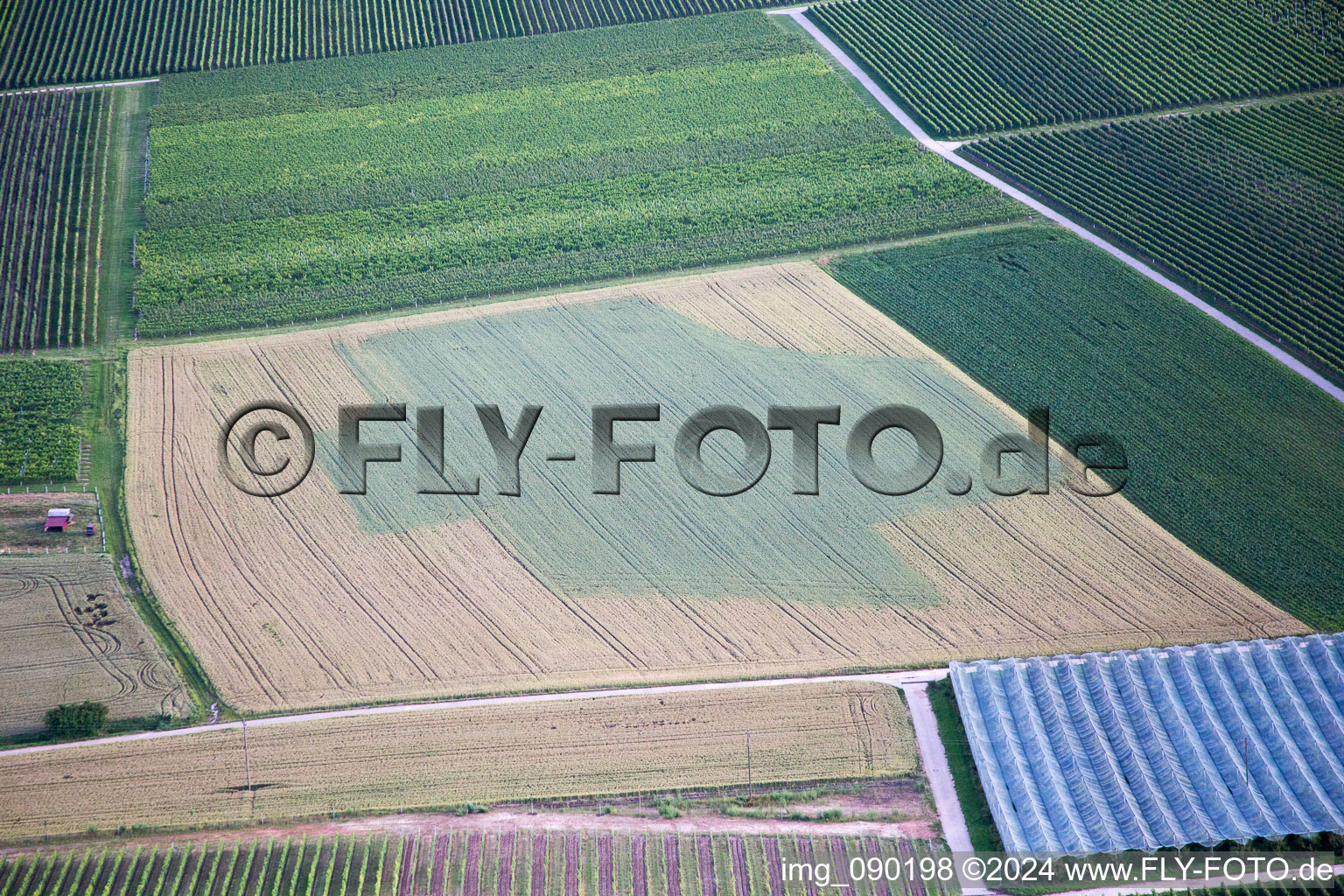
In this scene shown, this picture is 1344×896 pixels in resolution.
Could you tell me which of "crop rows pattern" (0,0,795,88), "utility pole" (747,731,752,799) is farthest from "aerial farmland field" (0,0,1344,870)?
"crop rows pattern" (0,0,795,88)

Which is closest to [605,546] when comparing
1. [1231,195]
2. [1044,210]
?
[1044,210]

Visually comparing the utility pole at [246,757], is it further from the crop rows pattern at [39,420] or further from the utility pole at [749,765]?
the crop rows pattern at [39,420]

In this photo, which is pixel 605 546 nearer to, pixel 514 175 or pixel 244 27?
pixel 514 175

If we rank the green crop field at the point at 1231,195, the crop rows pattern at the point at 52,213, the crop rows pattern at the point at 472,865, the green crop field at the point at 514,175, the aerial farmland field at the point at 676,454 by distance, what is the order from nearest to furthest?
the crop rows pattern at the point at 472,865
the aerial farmland field at the point at 676,454
the green crop field at the point at 1231,195
the crop rows pattern at the point at 52,213
the green crop field at the point at 514,175

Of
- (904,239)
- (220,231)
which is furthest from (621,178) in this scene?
(220,231)

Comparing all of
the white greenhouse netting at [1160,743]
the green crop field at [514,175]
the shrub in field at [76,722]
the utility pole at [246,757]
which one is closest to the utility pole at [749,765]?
the white greenhouse netting at [1160,743]

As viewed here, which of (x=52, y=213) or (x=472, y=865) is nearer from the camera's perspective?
(x=472, y=865)

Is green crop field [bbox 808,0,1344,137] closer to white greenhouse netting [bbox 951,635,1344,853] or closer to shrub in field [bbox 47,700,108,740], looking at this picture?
white greenhouse netting [bbox 951,635,1344,853]
